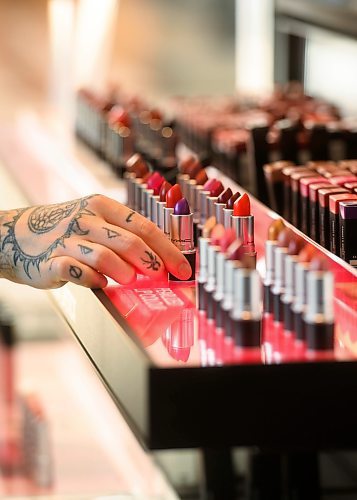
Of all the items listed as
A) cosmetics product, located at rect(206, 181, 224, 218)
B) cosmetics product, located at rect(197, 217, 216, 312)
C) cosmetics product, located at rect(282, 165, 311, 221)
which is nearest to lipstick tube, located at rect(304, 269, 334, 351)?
cosmetics product, located at rect(197, 217, 216, 312)

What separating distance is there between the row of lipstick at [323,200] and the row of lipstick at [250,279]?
0.16 m

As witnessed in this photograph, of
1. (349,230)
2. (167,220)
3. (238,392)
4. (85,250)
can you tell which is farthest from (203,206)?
(238,392)

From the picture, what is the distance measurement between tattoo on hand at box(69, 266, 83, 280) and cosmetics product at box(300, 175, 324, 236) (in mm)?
544

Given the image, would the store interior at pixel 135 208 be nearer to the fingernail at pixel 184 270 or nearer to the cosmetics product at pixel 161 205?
the fingernail at pixel 184 270

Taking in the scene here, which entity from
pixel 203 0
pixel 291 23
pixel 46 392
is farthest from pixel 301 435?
pixel 203 0

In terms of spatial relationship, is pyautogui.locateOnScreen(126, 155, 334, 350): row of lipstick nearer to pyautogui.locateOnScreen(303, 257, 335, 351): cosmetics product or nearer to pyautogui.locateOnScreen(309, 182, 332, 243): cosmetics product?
pyautogui.locateOnScreen(303, 257, 335, 351): cosmetics product

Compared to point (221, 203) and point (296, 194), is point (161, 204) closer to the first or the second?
point (221, 203)

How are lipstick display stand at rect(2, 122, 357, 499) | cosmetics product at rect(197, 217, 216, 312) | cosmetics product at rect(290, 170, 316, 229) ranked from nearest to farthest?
lipstick display stand at rect(2, 122, 357, 499) → cosmetics product at rect(197, 217, 216, 312) → cosmetics product at rect(290, 170, 316, 229)

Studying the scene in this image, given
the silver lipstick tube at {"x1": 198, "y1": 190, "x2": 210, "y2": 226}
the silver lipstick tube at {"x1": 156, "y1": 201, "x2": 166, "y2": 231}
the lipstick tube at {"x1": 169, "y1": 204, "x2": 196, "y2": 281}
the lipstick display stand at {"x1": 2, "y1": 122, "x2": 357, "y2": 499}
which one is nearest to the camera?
the lipstick display stand at {"x1": 2, "y1": 122, "x2": 357, "y2": 499}

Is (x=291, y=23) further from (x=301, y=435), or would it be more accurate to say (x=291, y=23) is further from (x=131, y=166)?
(x=301, y=435)

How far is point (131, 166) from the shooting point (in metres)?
2.43

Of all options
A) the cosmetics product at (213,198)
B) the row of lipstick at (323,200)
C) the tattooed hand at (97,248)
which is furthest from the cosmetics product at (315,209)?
the tattooed hand at (97,248)

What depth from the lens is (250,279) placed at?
153 cm

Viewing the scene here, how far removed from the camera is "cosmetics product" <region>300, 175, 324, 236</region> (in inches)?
88.5
